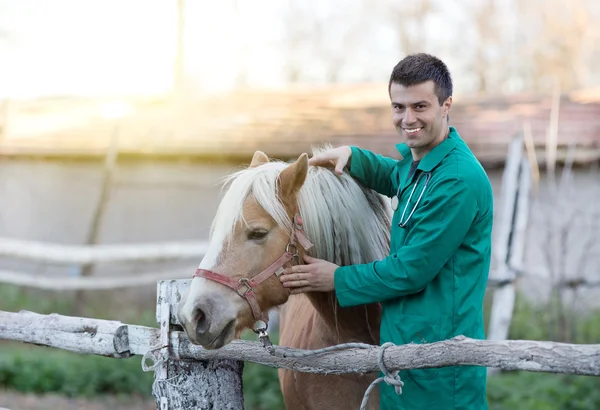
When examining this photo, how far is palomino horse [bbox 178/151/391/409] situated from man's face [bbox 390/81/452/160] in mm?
394

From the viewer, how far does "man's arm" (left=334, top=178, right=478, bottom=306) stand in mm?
2162

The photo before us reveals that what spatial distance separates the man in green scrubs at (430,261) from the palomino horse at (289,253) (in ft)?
0.47

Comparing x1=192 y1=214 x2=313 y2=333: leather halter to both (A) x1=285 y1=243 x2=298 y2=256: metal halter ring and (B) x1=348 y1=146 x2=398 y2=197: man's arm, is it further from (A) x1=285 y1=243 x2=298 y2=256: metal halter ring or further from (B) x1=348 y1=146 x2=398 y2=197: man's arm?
(B) x1=348 y1=146 x2=398 y2=197: man's arm

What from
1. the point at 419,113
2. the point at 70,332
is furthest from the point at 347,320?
the point at 70,332

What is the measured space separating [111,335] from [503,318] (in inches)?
187

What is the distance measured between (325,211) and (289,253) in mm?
273

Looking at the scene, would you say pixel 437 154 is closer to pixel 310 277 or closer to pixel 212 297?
pixel 310 277

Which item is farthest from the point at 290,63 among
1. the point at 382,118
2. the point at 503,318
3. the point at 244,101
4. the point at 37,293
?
the point at 503,318

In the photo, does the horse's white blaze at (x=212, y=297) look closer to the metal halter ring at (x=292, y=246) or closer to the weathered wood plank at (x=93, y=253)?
the metal halter ring at (x=292, y=246)

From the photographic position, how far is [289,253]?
2447 mm

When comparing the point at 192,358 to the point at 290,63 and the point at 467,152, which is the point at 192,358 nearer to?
the point at 467,152

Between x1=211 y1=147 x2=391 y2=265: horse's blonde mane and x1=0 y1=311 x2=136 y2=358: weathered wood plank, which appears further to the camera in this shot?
x1=0 y1=311 x2=136 y2=358: weathered wood plank

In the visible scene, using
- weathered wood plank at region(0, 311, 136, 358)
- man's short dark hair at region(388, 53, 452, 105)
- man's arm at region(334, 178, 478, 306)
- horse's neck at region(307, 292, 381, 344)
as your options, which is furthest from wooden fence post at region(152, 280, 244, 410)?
man's short dark hair at region(388, 53, 452, 105)

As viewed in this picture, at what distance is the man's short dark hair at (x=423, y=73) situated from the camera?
2.29m
